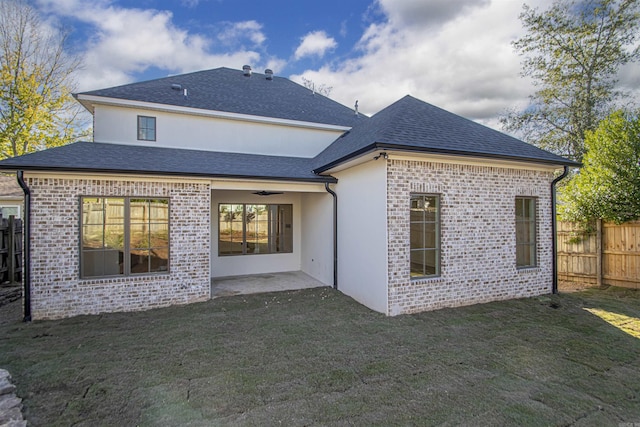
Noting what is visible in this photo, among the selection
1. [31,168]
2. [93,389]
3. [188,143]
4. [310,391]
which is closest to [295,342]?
[310,391]

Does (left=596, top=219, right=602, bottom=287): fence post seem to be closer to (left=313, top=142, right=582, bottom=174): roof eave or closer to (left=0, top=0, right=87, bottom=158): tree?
(left=313, top=142, right=582, bottom=174): roof eave

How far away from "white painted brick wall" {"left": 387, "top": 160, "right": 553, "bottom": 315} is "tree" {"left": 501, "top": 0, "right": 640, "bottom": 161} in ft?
37.2

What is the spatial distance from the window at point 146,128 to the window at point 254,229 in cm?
292

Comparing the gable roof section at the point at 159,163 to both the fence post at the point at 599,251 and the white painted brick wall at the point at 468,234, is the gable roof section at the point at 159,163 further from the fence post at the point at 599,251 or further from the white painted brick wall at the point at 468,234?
the fence post at the point at 599,251

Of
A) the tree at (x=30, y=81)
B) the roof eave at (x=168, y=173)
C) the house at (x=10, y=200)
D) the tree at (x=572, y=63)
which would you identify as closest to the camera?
the roof eave at (x=168, y=173)

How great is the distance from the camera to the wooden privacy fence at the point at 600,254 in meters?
7.79

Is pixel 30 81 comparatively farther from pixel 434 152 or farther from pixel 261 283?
pixel 434 152

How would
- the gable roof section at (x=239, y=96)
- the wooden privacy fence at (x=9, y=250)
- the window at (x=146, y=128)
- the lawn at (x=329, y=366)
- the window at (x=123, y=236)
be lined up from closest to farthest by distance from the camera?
the lawn at (x=329, y=366) → the window at (x=123, y=236) → the wooden privacy fence at (x=9, y=250) → the window at (x=146, y=128) → the gable roof section at (x=239, y=96)

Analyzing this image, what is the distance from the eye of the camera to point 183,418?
116 inches

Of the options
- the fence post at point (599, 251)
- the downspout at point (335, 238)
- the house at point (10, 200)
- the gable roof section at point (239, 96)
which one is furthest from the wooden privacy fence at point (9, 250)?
the fence post at point (599, 251)

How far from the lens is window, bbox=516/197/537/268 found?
739 centimetres

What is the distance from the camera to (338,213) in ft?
26.5

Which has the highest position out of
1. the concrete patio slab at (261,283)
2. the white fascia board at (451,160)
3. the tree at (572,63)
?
the tree at (572,63)

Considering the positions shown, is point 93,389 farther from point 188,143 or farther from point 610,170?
point 610,170
